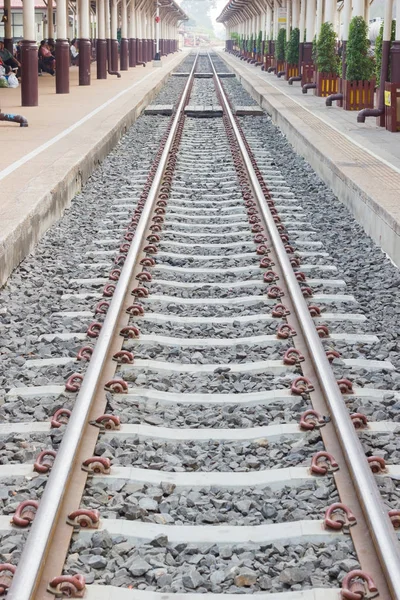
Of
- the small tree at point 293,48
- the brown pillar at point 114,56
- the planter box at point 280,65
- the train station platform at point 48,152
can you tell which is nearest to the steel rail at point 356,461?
the train station platform at point 48,152

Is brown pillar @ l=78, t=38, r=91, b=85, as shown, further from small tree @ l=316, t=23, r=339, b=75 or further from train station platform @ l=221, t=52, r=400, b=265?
train station platform @ l=221, t=52, r=400, b=265

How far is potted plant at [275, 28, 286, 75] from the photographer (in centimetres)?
3906

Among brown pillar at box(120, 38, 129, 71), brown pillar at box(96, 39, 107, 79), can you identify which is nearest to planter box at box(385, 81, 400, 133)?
brown pillar at box(96, 39, 107, 79)

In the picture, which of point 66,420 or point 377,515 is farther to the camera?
point 66,420

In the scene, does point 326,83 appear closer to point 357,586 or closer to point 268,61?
point 268,61

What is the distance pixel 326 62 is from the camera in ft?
84.5

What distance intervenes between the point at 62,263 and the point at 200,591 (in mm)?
5139

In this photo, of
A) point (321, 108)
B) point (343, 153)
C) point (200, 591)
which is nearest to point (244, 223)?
point (343, 153)

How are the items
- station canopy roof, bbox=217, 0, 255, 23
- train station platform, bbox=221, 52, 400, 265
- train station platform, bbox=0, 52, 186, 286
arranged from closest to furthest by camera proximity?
train station platform, bbox=0, 52, 186, 286 → train station platform, bbox=221, 52, 400, 265 → station canopy roof, bbox=217, 0, 255, 23

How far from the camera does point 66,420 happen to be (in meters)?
4.62

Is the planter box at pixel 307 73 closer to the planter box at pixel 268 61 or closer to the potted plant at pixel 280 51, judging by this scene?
the potted plant at pixel 280 51

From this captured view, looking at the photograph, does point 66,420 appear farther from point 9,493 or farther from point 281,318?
point 281,318

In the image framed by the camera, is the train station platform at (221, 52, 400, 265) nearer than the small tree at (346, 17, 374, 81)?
Yes

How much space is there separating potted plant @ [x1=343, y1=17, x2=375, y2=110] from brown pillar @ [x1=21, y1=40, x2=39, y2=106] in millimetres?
6455
